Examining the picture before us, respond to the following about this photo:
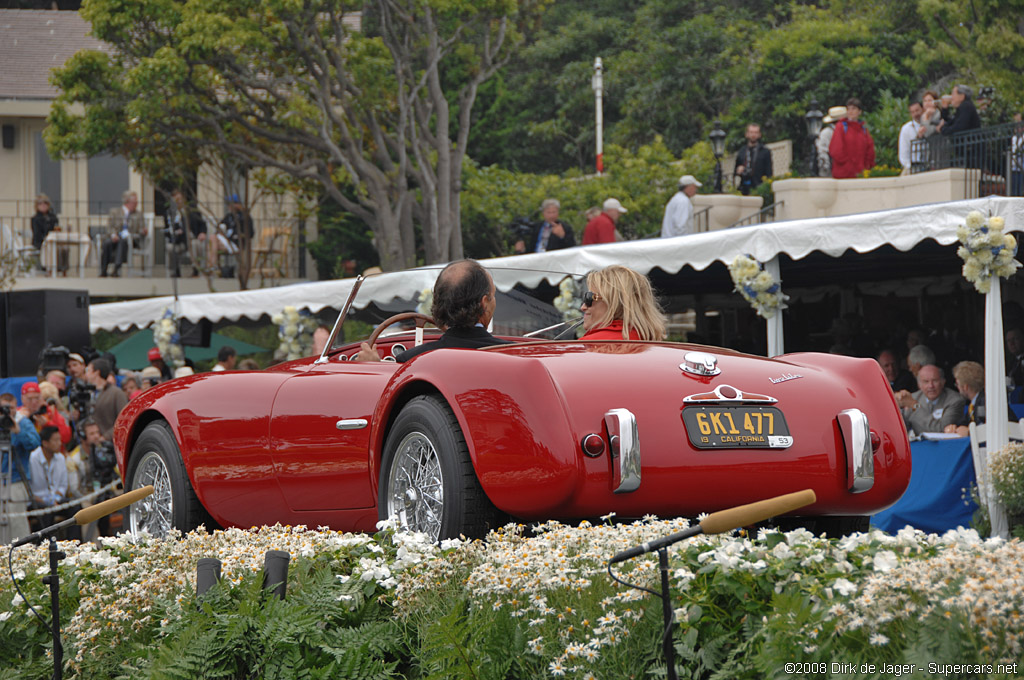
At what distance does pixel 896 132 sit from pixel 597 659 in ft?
82.2

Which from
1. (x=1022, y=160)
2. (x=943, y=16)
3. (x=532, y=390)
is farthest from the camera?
(x=943, y=16)

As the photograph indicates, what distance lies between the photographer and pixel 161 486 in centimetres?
632

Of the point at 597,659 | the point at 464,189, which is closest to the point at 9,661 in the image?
the point at 597,659

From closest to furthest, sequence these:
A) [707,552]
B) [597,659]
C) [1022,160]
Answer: [597,659] < [707,552] < [1022,160]

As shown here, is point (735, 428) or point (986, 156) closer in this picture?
point (735, 428)

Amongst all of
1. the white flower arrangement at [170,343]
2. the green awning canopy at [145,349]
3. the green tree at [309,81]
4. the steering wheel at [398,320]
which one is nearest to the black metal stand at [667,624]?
the steering wheel at [398,320]

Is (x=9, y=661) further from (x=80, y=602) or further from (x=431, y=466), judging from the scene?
(x=431, y=466)

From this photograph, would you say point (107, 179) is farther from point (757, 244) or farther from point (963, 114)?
point (757, 244)

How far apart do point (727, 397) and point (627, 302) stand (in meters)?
1.24

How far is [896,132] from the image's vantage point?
2634cm

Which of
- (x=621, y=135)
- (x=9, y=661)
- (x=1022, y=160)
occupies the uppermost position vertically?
(x=621, y=135)

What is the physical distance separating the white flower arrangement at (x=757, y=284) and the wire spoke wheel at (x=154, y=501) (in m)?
5.99

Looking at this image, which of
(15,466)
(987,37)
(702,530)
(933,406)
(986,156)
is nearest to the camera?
(702,530)

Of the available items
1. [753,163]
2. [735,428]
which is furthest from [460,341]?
[753,163]
